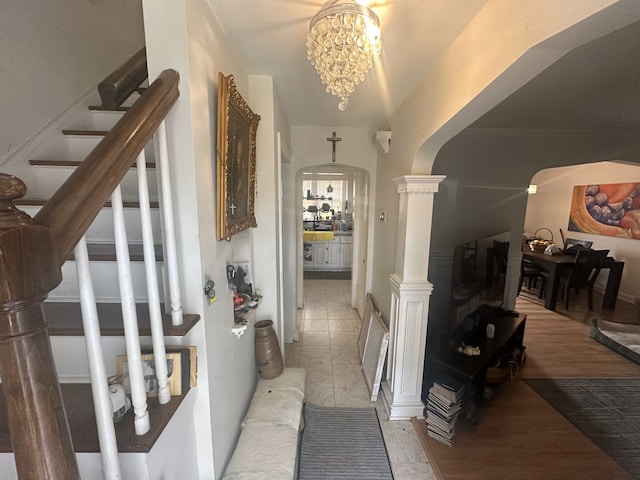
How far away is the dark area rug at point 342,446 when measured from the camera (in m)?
1.70

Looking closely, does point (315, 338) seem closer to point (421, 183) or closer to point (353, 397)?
point (353, 397)

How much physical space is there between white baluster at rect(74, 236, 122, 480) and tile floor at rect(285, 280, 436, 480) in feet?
5.59

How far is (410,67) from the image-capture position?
1677 millimetres

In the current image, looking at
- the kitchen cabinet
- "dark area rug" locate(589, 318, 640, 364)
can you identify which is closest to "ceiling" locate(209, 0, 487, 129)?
"dark area rug" locate(589, 318, 640, 364)

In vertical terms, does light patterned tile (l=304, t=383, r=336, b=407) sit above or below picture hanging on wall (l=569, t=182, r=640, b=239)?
below

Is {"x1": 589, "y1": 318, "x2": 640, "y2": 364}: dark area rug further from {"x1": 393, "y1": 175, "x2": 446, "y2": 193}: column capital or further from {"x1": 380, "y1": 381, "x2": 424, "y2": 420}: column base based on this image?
{"x1": 393, "y1": 175, "x2": 446, "y2": 193}: column capital

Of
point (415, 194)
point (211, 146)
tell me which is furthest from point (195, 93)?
point (415, 194)

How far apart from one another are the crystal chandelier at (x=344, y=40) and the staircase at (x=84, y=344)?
33.6 inches

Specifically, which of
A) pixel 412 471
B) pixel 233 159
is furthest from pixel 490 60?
pixel 412 471

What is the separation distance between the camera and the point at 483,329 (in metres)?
2.61

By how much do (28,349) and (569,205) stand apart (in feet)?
24.7

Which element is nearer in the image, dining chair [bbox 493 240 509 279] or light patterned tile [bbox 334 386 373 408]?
light patterned tile [bbox 334 386 373 408]

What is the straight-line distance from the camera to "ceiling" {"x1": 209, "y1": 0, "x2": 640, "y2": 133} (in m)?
1.20

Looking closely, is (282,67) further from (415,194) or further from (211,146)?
(415,194)
